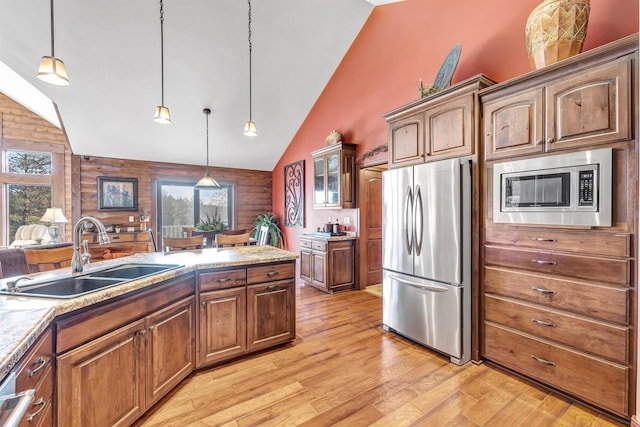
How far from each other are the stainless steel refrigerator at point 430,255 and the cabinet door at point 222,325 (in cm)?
153

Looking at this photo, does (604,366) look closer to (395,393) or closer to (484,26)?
(395,393)

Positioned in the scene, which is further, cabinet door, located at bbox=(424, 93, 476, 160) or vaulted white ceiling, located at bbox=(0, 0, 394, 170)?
vaulted white ceiling, located at bbox=(0, 0, 394, 170)

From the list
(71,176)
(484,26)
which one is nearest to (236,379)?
(484,26)

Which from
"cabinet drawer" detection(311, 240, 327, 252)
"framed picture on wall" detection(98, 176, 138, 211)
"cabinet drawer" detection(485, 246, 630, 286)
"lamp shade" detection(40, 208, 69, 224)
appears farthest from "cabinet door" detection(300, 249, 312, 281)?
"lamp shade" detection(40, 208, 69, 224)

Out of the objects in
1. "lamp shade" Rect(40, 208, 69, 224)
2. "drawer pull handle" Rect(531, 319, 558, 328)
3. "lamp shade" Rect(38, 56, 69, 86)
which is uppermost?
"lamp shade" Rect(38, 56, 69, 86)

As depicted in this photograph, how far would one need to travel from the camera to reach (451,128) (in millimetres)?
2523

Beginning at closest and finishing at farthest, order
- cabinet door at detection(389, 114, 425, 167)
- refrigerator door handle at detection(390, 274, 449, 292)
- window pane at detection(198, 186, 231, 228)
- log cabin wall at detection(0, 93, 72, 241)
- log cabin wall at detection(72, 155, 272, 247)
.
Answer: refrigerator door handle at detection(390, 274, 449, 292)
cabinet door at detection(389, 114, 425, 167)
log cabin wall at detection(0, 93, 72, 241)
log cabin wall at detection(72, 155, 272, 247)
window pane at detection(198, 186, 231, 228)

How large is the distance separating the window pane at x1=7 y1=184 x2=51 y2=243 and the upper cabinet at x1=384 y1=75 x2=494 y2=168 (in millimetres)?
6781

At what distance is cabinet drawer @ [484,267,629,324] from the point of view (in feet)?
5.53

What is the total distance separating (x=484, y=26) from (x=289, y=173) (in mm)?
4540

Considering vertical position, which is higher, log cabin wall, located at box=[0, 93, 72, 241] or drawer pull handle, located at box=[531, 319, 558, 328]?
log cabin wall, located at box=[0, 93, 72, 241]

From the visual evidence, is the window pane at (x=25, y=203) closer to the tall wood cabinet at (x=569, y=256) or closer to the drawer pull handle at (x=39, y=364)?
the drawer pull handle at (x=39, y=364)

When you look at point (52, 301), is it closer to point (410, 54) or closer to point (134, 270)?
point (134, 270)

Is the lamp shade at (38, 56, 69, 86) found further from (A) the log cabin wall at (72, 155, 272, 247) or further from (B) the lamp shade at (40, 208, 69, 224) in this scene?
(A) the log cabin wall at (72, 155, 272, 247)
